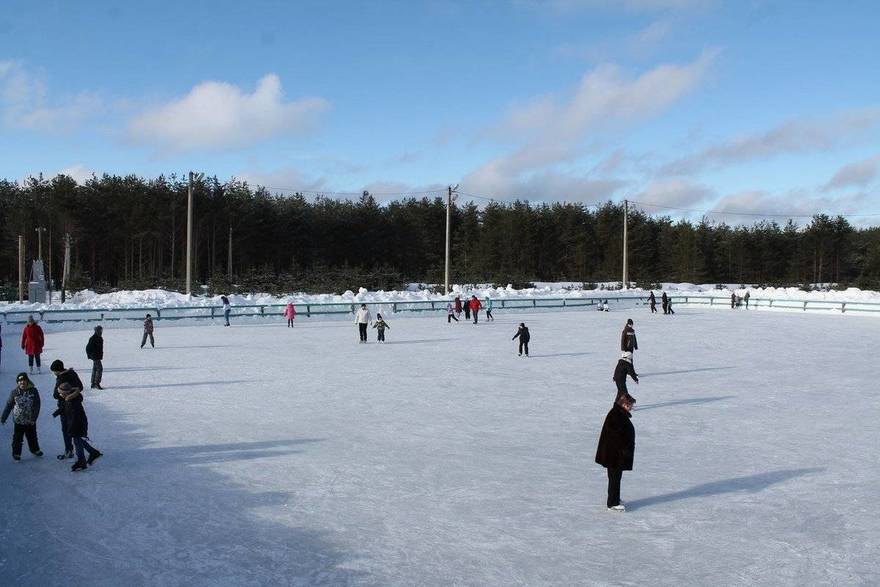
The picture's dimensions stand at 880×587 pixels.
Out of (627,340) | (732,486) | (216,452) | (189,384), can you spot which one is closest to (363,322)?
(189,384)

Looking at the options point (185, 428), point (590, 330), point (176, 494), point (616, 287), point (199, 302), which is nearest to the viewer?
point (176, 494)

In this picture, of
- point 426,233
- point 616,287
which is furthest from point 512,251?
point 616,287

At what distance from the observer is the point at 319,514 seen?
7.66m

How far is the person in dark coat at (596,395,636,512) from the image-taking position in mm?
7621

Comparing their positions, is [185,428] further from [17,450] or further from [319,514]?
[319,514]

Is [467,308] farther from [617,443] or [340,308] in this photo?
[617,443]

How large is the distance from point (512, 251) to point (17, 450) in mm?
90179

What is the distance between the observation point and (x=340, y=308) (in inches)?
1633

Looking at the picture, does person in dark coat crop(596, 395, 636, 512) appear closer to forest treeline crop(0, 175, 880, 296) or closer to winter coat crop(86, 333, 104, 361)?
winter coat crop(86, 333, 104, 361)

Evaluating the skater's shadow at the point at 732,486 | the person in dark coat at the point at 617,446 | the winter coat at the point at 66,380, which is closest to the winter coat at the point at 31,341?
the winter coat at the point at 66,380

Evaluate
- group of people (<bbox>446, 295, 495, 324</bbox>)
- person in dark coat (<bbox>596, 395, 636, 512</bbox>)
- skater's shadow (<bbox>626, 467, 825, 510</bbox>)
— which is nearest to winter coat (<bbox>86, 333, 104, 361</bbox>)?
person in dark coat (<bbox>596, 395, 636, 512</bbox>)

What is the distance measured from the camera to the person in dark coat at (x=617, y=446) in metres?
7.62

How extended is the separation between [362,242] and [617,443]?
252 feet

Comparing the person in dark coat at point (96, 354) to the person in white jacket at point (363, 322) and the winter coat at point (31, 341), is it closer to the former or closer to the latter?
the winter coat at point (31, 341)
